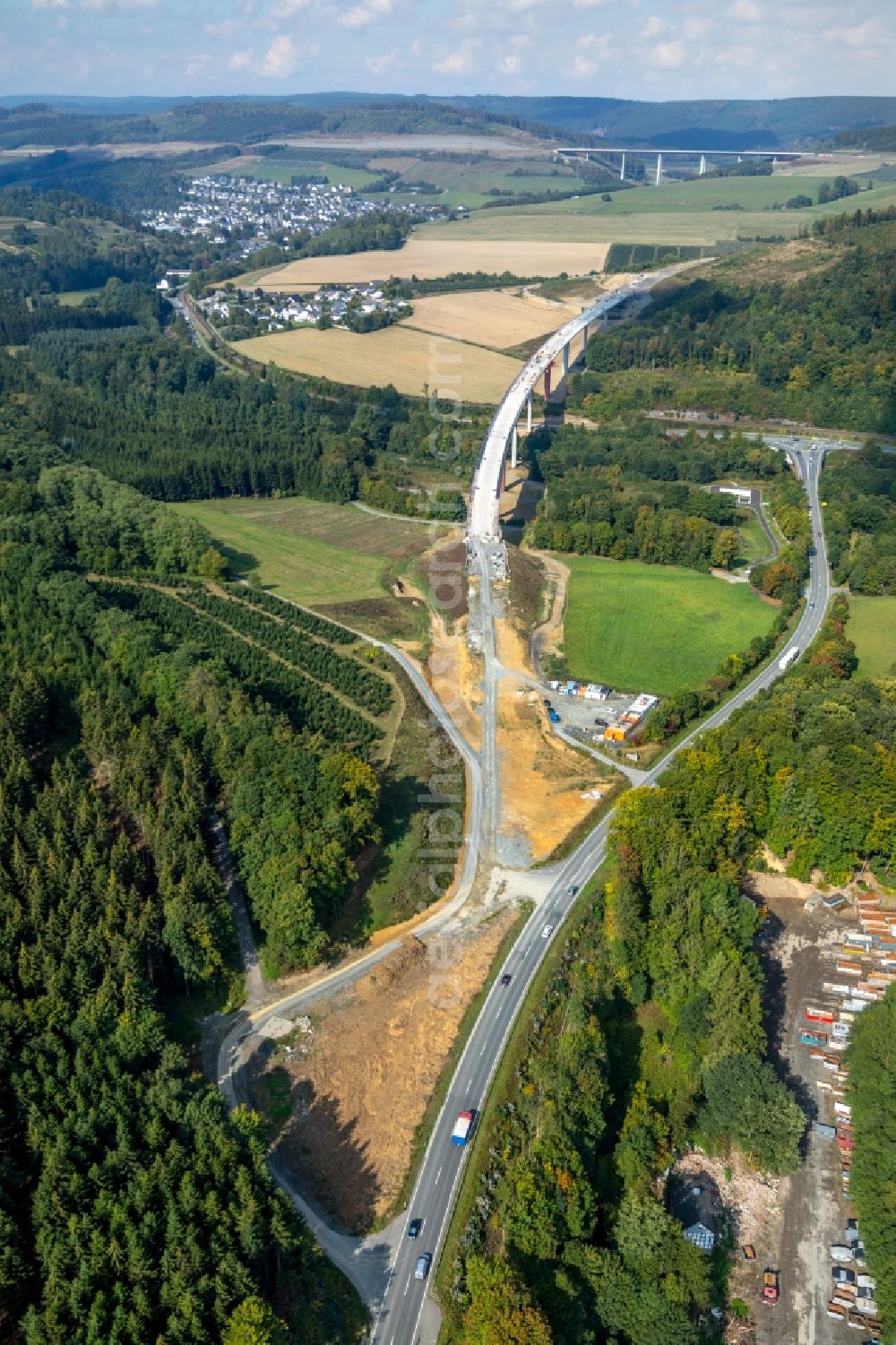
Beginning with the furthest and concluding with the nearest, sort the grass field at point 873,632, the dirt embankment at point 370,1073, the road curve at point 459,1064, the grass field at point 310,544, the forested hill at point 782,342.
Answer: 1. the forested hill at point 782,342
2. the grass field at point 310,544
3. the grass field at point 873,632
4. the dirt embankment at point 370,1073
5. the road curve at point 459,1064

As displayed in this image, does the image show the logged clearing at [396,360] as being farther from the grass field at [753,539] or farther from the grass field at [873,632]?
the grass field at [873,632]

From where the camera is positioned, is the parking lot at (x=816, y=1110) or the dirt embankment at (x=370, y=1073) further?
the dirt embankment at (x=370, y=1073)

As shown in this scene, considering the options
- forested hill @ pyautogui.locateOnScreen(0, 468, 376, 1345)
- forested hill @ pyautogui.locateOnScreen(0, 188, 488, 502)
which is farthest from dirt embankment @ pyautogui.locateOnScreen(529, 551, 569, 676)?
forested hill @ pyautogui.locateOnScreen(0, 188, 488, 502)

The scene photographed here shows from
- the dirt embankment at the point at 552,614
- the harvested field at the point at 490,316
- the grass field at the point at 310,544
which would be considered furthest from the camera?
the harvested field at the point at 490,316

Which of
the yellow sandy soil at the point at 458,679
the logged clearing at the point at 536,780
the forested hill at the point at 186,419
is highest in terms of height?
the forested hill at the point at 186,419

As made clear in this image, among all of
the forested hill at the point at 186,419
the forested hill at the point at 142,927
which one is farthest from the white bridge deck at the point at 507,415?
the forested hill at the point at 142,927

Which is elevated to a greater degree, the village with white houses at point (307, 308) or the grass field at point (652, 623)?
the village with white houses at point (307, 308)

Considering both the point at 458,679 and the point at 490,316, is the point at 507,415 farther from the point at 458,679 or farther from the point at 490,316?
the point at 458,679
